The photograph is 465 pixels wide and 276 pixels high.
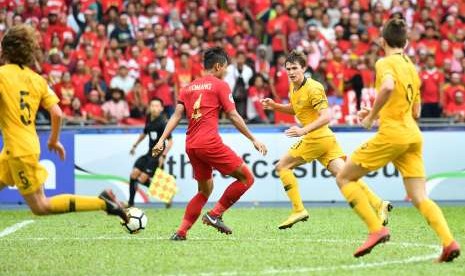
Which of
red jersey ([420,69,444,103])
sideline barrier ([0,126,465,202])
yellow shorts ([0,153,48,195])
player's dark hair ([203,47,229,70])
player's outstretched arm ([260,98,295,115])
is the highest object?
player's dark hair ([203,47,229,70])

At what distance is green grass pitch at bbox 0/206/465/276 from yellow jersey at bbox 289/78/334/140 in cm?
142

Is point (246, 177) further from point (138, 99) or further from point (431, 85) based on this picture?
point (431, 85)

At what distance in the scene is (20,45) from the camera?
10609mm

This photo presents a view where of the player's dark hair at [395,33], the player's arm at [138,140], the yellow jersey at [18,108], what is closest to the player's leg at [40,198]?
the yellow jersey at [18,108]

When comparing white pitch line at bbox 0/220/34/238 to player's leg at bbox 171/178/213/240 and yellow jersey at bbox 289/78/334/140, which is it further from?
yellow jersey at bbox 289/78/334/140

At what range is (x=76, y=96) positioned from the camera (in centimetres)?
2294

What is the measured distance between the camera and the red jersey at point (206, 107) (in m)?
13.0

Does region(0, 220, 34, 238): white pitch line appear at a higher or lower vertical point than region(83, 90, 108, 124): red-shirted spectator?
lower

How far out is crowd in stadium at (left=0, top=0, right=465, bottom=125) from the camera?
23000mm

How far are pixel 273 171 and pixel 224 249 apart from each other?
331 inches

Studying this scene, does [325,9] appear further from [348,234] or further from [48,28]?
[348,234]

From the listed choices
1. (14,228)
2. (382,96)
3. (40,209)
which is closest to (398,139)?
(382,96)

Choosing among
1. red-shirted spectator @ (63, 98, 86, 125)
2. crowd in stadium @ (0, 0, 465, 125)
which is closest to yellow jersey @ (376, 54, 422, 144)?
crowd in stadium @ (0, 0, 465, 125)

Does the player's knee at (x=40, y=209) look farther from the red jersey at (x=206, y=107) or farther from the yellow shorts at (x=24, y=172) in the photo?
the red jersey at (x=206, y=107)
